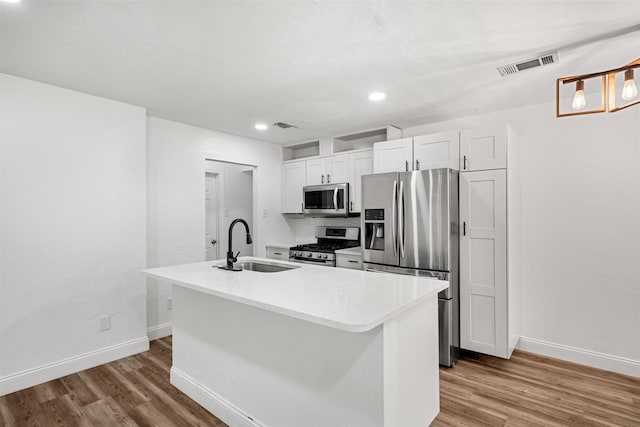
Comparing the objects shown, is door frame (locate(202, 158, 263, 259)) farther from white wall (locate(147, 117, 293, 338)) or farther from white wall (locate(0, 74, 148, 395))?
white wall (locate(0, 74, 148, 395))

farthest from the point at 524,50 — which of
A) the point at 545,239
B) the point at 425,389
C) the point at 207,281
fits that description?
the point at 207,281

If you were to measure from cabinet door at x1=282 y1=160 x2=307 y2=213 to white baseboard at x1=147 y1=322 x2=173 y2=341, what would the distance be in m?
2.34

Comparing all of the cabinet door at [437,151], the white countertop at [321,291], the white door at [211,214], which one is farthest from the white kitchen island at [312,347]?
the white door at [211,214]

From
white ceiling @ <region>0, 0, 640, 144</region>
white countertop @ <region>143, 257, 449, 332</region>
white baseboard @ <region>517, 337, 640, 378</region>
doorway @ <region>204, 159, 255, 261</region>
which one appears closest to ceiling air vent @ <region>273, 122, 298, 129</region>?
white ceiling @ <region>0, 0, 640, 144</region>

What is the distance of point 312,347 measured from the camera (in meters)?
1.81

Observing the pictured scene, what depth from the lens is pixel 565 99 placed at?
320 centimetres

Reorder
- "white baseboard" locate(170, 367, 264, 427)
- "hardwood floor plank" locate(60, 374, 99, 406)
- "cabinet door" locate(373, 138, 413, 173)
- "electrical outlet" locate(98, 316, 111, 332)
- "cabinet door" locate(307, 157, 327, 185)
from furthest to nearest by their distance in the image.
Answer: "cabinet door" locate(307, 157, 327, 185) → "cabinet door" locate(373, 138, 413, 173) → "electrical outlet" locate(98, 316, 111, 332) → "hardwood floor plank" locate(60, 374, 99, 406) → "white baseboard" locate(170, 367, 264, 427)

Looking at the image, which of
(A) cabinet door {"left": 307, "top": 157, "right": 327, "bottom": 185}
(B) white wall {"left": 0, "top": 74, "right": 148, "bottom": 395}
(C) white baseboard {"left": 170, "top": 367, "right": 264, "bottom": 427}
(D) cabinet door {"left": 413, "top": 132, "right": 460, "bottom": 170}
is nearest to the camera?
(C) white baseboard {"left": 170, "top": 367, "right": 264, "bottom": 427}

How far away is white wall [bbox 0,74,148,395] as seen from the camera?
8.80 ft

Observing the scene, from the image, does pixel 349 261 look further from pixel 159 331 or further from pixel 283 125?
pixel 159 331

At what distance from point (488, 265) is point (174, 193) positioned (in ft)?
11.5

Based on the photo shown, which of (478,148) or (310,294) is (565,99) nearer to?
(478,148)

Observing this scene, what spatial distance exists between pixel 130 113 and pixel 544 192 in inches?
169

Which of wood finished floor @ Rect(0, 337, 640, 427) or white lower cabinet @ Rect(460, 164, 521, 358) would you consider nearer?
wood finished floor @ Rect(0, 337, 640, 427)
